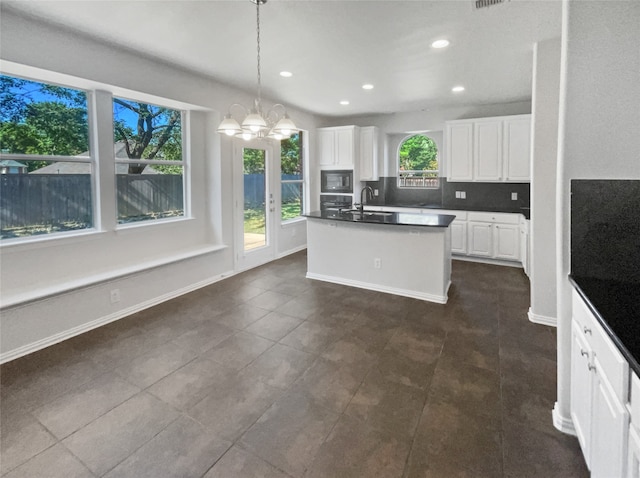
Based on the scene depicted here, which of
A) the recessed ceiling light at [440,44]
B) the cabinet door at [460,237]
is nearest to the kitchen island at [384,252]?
the cabinet door at [460,237]

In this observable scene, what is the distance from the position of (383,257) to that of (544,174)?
6.25 ft

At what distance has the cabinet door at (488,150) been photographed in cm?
553

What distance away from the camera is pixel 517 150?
5402 mm

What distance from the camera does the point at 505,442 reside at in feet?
6.11

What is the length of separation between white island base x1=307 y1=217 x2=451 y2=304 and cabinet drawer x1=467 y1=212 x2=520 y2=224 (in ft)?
5.43

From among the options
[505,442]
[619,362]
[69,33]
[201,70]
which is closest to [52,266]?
[69,33]

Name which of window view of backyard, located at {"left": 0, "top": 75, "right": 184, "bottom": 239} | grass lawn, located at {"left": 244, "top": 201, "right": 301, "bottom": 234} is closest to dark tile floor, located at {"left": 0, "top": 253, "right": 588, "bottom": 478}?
window view of backyard, located at {"left": 0, "top": 75, "right": 184, "bottom": 239}

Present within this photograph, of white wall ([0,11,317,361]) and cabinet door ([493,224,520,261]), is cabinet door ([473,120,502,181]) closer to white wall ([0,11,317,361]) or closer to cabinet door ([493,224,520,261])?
cabinet door ([493,224,520,261])

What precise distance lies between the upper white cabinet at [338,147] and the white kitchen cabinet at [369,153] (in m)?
0.14

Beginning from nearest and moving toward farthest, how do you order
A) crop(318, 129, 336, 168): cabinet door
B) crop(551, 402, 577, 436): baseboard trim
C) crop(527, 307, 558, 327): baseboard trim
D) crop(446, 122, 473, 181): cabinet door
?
crop(551, 402, 577, 436): baseboard trim < crop(527, 307, 558, 327): baseboard trim < crop(446, 122, 473, 181): cabinet door < crop(318, 129, 336, 168): cabinet door

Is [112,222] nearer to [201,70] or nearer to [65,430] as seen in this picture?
[201,70]

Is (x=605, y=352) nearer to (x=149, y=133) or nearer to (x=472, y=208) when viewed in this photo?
(x=149, y=133)

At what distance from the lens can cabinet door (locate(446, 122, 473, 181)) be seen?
5.77 m

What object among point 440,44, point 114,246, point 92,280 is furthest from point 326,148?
point 92,280
